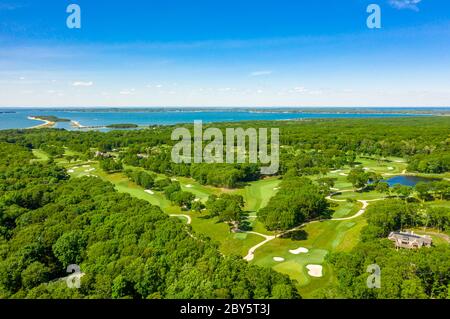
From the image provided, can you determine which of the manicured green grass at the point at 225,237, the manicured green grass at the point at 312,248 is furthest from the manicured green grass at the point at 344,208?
the manicured green grass at the point at 225,237

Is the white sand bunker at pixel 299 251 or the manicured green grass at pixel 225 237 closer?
the white sand bunker at pixel 299 251

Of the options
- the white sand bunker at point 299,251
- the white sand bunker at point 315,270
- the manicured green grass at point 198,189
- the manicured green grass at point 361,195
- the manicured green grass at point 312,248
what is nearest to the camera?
the manicured green grass at point 312,248

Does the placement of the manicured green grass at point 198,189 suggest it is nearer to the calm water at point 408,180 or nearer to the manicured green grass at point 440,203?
the manicured green grass at point 440,203

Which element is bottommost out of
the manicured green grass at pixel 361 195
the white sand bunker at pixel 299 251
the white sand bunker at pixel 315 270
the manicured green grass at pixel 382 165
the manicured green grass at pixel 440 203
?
the white sand bunker at pixel 315 270

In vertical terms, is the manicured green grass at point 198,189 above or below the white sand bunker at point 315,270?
above

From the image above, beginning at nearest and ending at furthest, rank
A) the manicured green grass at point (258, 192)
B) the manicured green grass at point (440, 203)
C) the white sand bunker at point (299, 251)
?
the white sand bunker at point (299, 251), the manicured green grass at point (440, 203), the manicured green grass at point (258, 192)

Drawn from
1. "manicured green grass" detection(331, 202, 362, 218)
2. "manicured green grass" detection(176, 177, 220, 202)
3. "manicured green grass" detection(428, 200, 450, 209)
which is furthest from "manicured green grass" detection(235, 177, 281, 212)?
"manicured green grass" detection(428, 200, 450, 209)

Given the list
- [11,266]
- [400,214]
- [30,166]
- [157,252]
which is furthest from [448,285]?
[30,166]

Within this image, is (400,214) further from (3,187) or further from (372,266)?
(3,187)

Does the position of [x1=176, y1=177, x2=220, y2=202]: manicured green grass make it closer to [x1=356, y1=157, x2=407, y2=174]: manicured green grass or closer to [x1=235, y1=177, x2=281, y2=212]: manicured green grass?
[x1=235, y1=177, x2=281, y2=212]: manicured green grass
